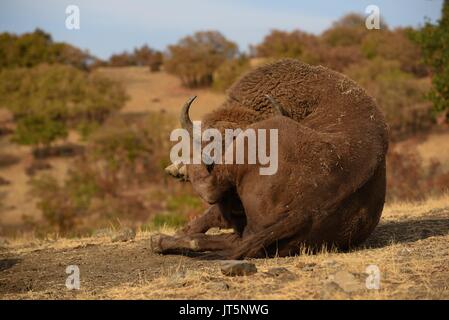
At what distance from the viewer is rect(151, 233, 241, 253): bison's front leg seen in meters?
6.46

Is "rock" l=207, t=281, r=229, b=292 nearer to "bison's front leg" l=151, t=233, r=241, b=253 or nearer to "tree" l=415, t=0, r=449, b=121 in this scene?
"bison's front leg" l=151, t=233, r=241, b=253

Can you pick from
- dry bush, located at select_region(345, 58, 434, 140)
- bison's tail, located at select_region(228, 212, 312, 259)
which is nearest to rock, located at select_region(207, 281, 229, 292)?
bison's tail, located at select_region(228, 212, 312, 259)

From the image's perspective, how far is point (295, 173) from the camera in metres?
5.87

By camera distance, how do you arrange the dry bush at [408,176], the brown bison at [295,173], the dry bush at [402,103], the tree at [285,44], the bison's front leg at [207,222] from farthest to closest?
the tree at [285,44] → the dry bush at [402,103] → the dry bush at [408,176] → the bison's front leg at [207,222] → the brown bison at [295,173]

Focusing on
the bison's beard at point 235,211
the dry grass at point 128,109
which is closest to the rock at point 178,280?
the bison's beard at point 235,211

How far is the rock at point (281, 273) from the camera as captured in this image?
508cm

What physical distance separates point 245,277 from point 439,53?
14.7 metres

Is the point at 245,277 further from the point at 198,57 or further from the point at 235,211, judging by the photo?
the point at 198,57

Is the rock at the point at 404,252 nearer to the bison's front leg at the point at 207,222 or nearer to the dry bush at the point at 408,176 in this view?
the bison's front leg at the point at 207,222

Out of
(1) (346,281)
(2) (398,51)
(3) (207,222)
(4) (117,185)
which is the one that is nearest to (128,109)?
(4) (117,185)

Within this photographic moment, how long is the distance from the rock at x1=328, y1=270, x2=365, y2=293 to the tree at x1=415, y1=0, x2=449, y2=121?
13.1 metres

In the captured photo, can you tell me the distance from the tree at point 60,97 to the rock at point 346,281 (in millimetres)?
34560
